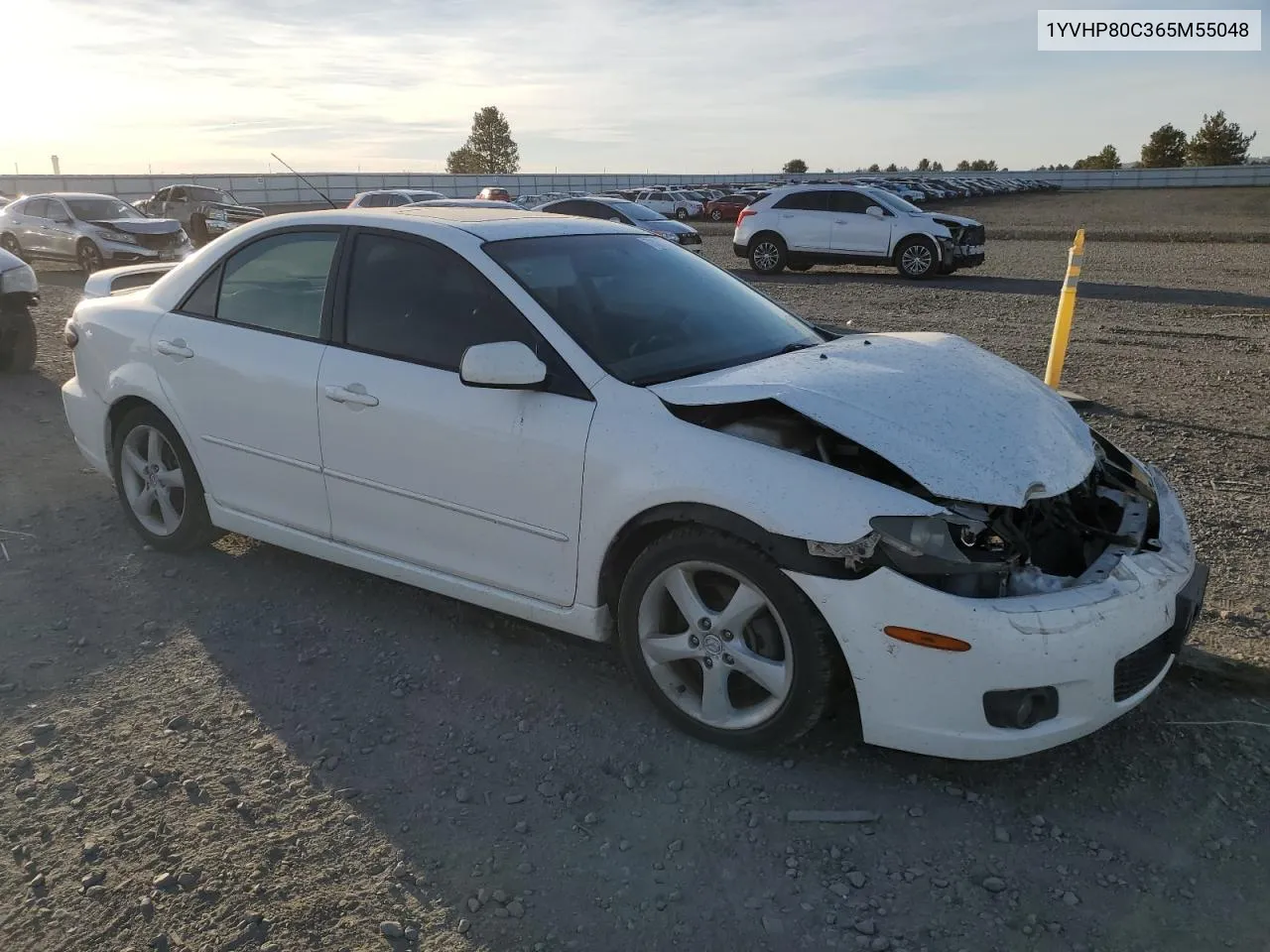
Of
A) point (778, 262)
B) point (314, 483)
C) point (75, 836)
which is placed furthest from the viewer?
point (778, 262)

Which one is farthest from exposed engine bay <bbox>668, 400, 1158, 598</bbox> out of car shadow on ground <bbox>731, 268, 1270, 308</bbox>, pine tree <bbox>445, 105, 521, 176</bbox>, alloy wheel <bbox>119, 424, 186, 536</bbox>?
pine tree <bbox>445, 105, 521, 176</bbox>

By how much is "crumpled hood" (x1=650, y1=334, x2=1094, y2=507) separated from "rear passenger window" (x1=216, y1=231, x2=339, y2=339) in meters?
1.65

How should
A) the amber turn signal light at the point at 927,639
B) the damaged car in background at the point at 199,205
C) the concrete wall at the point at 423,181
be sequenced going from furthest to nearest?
the concrete wall at the point at 423,181 → the damaged car in background at the point at 199,205 → the amber turn signal light at the point at 927,639

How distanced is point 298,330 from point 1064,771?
3.24 meters

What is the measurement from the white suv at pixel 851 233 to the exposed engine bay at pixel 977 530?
49.5ft

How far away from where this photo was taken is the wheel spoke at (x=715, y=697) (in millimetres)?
3243

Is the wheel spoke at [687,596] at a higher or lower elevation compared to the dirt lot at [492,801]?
higher

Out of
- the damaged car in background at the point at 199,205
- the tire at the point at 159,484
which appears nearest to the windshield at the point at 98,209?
the damaged car in background at the point at 199,205

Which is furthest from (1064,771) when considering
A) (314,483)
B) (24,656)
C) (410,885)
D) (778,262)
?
(778,262)

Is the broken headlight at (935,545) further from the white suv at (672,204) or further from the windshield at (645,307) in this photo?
the white suv at (672,204)

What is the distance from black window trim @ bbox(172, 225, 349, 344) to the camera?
4.09m

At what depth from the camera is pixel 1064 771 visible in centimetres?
317

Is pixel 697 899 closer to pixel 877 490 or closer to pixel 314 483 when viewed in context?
pixel 877 490

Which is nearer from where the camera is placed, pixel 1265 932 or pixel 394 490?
pixel 1265 932
